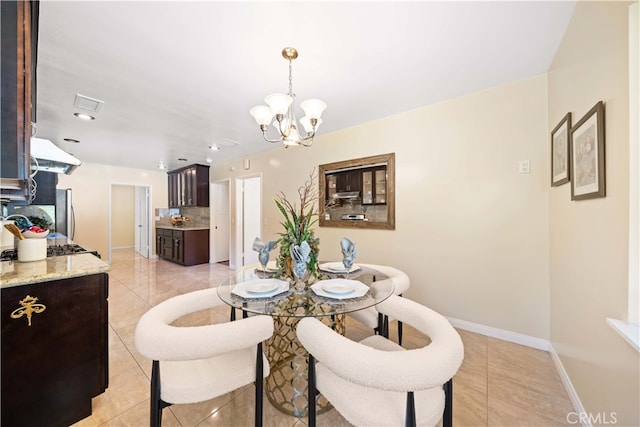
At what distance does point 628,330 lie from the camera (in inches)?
38.2

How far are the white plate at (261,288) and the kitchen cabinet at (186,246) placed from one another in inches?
181

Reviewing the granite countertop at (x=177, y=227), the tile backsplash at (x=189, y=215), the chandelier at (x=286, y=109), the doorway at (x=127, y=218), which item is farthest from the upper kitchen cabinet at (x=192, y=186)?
the chandelier at (x=286, y=109)

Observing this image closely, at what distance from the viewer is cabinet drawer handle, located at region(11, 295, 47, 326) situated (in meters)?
1.21

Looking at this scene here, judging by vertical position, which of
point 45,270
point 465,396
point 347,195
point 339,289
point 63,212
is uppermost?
point 347,195

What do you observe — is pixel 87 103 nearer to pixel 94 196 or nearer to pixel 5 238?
pixel 5 238

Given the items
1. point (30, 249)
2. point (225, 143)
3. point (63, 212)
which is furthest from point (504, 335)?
point (63, 212)

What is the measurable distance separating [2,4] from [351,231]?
3028 millimetres

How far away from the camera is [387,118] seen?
290cm

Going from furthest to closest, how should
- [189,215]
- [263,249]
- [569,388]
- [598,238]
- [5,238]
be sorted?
[189,215]
[5,238]
[263,249]
[569,388]
[598,238]

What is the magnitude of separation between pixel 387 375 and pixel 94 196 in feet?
24.2

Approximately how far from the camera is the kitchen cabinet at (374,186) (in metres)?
3.02

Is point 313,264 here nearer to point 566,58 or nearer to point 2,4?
point 2,4

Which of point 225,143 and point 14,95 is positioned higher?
point 225,143

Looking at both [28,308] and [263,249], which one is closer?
[28,308]
